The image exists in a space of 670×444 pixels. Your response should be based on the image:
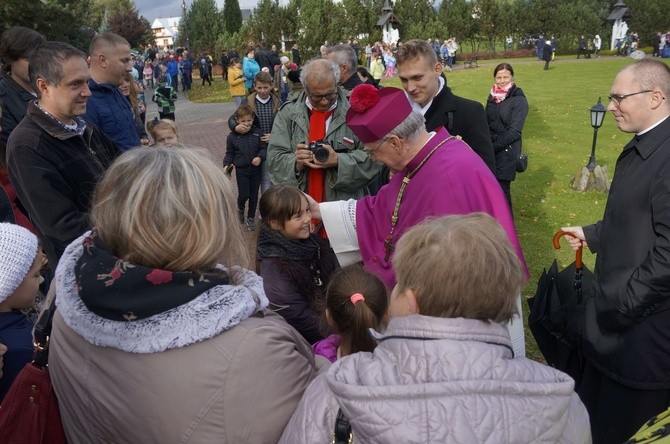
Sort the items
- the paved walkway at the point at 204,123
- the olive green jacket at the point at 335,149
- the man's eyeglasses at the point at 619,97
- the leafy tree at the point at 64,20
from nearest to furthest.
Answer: the man's eyeglasses at the point at 619,97 < the olive green jacket at the point at 335,149 < the paved walkway at the point at 204,123 < the leafy tree at the point at 64,20

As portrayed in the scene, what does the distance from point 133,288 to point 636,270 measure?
7.54 ft

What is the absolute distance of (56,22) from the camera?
22.2 metres

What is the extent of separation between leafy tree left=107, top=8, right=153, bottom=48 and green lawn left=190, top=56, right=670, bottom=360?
3755 centimetres

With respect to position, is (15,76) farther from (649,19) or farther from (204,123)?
(649,19)

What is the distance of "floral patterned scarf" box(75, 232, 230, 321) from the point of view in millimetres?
1363

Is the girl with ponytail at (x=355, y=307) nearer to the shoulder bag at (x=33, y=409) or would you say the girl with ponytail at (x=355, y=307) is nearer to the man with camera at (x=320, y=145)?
the shoulder bag at (x=33, y=409)

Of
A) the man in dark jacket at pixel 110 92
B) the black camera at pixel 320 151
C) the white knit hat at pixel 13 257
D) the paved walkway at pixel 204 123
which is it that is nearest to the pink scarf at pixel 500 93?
the black camera at pixel 320 151

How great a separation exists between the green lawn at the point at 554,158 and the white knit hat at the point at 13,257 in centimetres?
370

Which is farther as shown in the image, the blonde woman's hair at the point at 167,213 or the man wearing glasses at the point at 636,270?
the man wearing glasses at the point at 636,270

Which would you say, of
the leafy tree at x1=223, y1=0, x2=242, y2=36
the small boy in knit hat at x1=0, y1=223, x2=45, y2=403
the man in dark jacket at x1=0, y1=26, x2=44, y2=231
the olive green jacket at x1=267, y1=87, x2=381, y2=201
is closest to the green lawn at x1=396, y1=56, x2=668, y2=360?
the olive green jacket at x1=267, y1=87, x2=381, y2=201

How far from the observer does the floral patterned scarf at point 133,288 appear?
1363 millimetres

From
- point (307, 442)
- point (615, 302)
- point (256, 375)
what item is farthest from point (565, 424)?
point (615, 302)

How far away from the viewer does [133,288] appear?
4.49 ft

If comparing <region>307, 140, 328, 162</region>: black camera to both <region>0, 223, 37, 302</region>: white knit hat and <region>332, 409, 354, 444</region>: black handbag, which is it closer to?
<region>0, 223, 37, 302</region>: white knit hat
